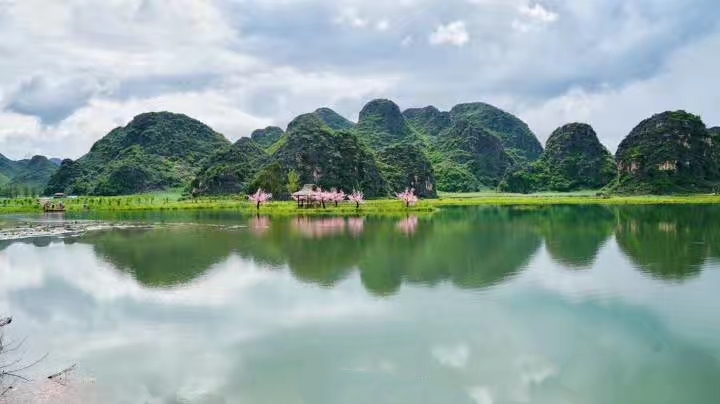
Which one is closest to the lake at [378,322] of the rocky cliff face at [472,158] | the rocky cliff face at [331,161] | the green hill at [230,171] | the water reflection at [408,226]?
the water reflection at [408,226]

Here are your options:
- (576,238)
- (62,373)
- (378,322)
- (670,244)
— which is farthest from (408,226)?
(62,373)

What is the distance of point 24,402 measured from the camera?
9625 mm

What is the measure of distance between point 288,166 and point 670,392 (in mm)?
96036

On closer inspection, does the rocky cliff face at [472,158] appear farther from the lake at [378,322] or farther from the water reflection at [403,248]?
the lake at [378,322]

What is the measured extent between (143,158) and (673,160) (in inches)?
4786

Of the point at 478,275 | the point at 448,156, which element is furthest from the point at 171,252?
the point at 448,156

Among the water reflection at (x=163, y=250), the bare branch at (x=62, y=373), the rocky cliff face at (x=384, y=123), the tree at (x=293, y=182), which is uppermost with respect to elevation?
the rocky cliff face at (x=384, y=123)

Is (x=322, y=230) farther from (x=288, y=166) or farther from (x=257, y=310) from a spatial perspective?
(x=288, y=166)

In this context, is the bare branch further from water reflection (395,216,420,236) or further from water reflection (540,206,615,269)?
water reflection (395,216,420,236)

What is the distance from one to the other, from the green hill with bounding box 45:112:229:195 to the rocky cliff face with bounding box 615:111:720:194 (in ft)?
331

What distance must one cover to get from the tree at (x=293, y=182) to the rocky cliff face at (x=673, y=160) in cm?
6058

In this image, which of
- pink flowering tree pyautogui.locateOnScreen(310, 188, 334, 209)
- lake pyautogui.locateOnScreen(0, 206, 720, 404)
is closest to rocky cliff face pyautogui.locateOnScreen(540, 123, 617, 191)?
pink flowering tree pyautogui.locateOnScreen(310, 188, 334, 209)

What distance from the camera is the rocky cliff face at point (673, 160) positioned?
336 ft

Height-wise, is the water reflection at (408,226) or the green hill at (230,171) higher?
the green hill at (230,171)
